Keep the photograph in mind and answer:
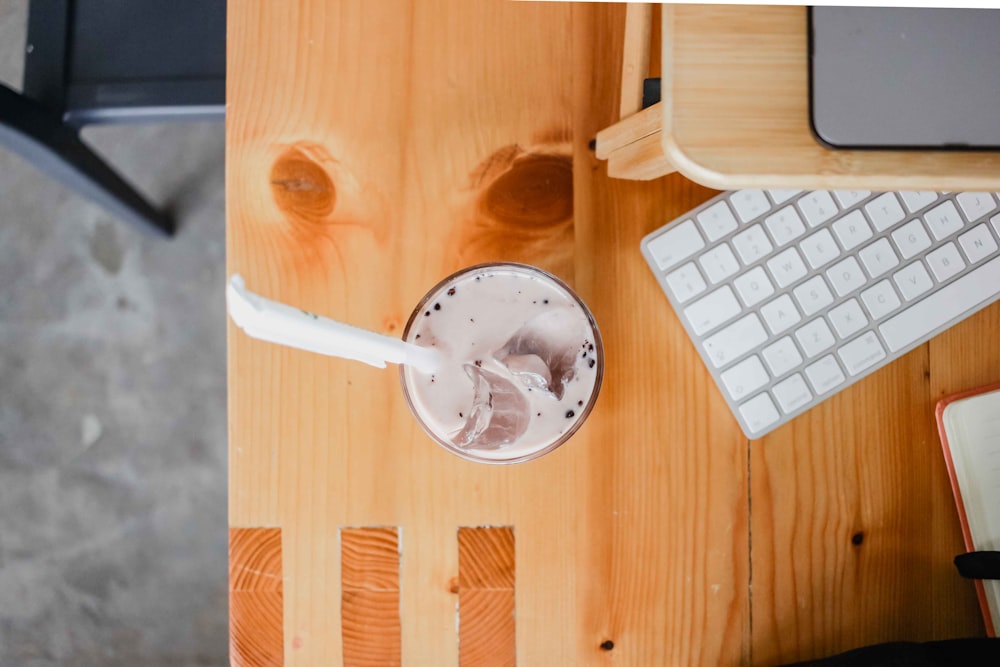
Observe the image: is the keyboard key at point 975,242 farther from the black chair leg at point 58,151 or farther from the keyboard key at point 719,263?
the black chair leg at point 58,151

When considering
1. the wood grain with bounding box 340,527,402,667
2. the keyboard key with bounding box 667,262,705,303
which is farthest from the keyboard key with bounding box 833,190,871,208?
the wood grain with bounding box 340,527,402,667

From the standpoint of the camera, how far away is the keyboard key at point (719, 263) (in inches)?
19.5

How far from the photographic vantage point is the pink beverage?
0.46m

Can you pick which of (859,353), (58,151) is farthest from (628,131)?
(58,151)

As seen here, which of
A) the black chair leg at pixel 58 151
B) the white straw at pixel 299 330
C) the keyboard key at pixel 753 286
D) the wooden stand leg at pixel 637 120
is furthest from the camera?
the black chair leg at pixel 58 151

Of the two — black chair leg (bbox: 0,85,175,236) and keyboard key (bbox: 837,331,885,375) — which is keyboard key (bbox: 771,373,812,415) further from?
black chair leg (bbox: 0,85,175,236)

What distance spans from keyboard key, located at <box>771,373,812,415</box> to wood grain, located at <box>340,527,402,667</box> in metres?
0.27

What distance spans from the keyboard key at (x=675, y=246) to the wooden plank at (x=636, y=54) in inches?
3.6

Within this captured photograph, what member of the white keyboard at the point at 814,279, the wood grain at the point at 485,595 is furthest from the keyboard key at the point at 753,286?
the wood grain at the point at 485,595

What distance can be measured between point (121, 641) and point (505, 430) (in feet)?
2.86

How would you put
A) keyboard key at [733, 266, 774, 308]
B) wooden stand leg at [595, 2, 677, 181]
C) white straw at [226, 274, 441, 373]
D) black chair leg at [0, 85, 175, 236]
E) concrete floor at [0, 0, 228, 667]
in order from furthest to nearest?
concrete floor at [0, 0, 228, 667] → black chair leg at [0, 85, 175, 236] → keyboard key at [733, 266, 774, 308] → wooden stand leg at [595, 2, 677, 181] → white straw at [226, 274, 441, 373]

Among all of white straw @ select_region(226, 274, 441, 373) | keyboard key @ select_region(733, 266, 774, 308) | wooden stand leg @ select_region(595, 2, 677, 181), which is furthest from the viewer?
keyboard key @ select_region(733, 266, 774, 308)

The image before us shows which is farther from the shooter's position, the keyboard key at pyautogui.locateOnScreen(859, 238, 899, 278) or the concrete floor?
the concrete floor

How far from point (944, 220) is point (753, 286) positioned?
13 centimetres
